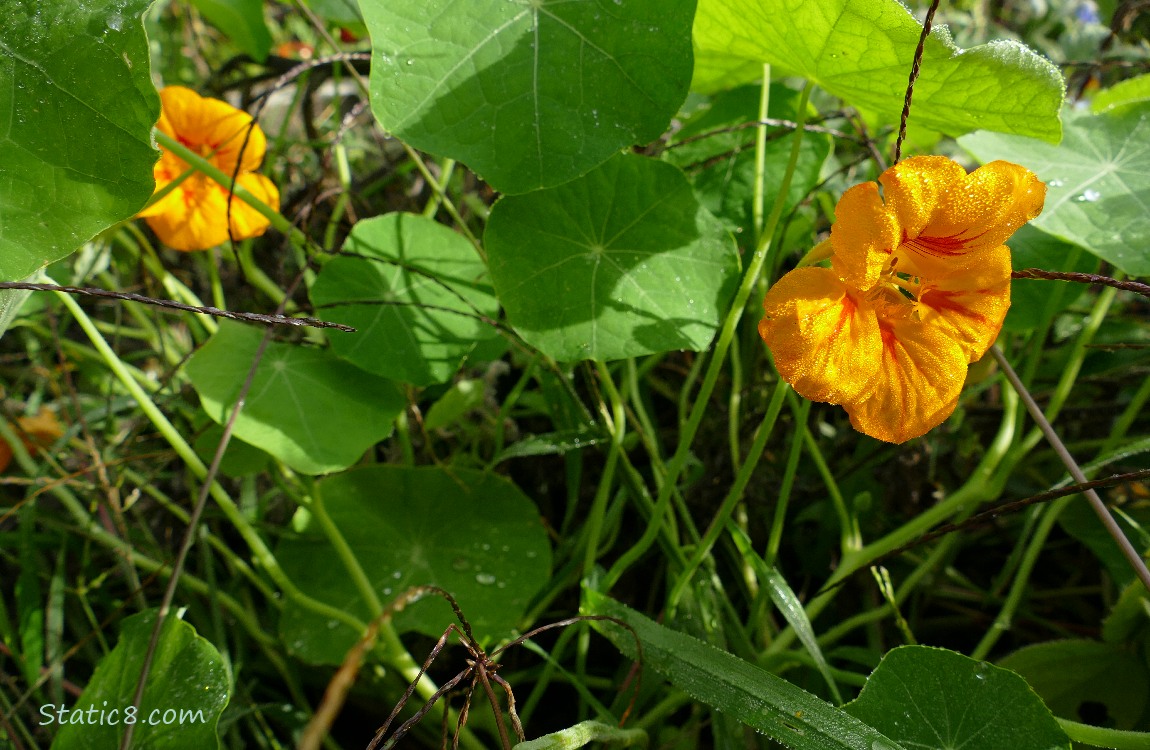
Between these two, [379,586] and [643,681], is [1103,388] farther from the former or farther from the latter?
[379,586]

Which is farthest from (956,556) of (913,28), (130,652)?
(130,652)

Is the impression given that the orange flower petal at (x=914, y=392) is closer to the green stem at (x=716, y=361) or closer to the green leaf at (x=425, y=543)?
the green stem at (x=716, y=361)

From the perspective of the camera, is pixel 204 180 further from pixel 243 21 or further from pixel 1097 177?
pixel 1097 177

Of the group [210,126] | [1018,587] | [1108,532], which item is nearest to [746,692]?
[1018,587]

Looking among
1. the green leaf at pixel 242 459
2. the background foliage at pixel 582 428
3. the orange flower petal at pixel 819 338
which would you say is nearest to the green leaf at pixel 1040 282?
the background foliage at pixel 582 428

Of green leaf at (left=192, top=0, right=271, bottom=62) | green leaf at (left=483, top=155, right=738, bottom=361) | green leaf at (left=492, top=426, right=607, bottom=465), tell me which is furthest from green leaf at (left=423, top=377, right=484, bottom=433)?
green leaf at (left=192, top=0, right=271, bottom=62)

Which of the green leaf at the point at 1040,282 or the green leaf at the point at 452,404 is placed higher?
the green leaf at the point at 1040,282

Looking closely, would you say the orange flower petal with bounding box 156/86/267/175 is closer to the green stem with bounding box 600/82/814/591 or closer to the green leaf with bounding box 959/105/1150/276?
the green stem with bounding box 600/82/814/591
